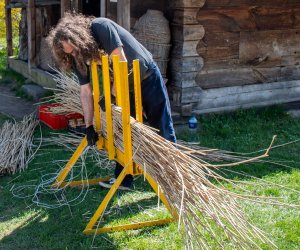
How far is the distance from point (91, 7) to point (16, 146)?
5.28 metres

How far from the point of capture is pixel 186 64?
297 inches

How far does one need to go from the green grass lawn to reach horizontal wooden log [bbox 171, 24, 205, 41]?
4.44ft

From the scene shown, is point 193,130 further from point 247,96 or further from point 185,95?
point 247,96

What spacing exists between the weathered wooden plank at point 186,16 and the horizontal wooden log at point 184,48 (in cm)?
28

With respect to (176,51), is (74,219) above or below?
below

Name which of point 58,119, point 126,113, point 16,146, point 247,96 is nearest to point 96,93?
point 126,113

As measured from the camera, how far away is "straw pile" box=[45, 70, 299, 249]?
348 cm

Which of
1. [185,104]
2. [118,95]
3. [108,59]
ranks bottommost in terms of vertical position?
[185,104]

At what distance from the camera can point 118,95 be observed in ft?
14.3

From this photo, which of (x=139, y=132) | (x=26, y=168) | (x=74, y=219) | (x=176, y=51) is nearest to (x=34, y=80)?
(x=176, y=51)

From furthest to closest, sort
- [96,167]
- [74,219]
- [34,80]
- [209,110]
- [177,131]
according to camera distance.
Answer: [34,80] → [209,110] → [177,131] → [96,167] → [74,219]

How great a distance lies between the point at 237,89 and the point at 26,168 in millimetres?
3621

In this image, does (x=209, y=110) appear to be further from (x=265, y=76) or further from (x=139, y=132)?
(x=139, y=132)

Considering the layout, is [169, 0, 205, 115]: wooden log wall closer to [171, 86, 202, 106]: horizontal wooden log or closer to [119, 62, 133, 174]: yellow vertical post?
[171, 86, 202, 106]: horizontal wooden log
